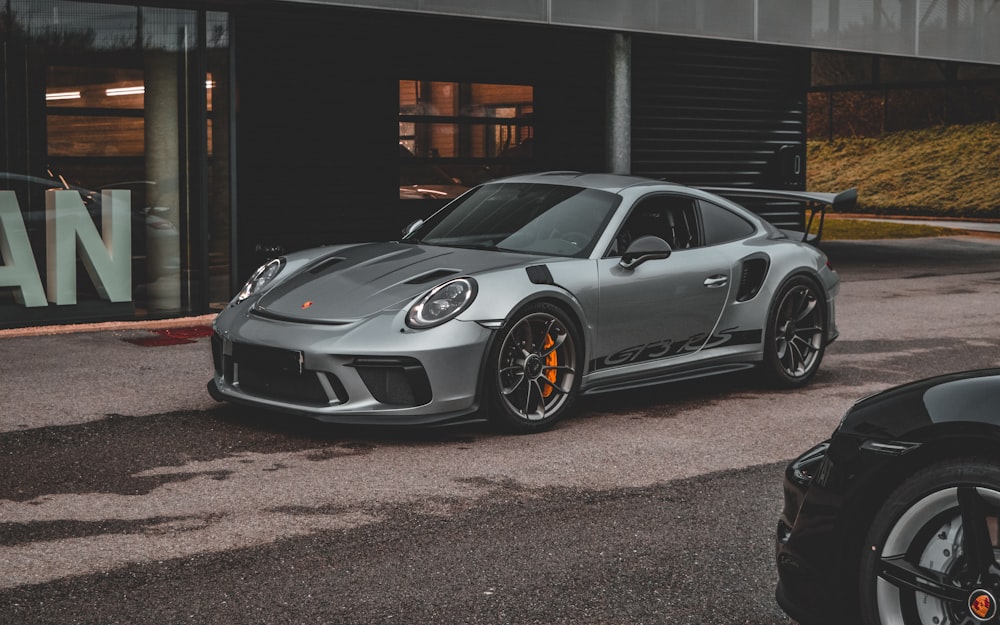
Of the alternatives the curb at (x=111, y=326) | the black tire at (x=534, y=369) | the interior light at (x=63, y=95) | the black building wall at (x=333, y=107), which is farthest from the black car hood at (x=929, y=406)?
the black building wall at (x=333, y=107)

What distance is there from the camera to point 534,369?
6.70 meters

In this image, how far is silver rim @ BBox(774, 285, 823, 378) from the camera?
8117mm

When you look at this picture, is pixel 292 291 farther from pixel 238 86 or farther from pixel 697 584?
pixel 238 86

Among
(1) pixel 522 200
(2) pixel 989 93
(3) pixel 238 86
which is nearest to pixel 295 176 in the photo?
(3) pixel 238 86

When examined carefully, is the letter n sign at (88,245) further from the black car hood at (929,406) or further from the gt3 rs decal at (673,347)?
the black car hood at (929,406)

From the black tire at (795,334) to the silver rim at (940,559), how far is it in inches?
189

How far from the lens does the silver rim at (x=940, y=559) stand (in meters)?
3.10

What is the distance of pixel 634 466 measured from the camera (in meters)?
6.04

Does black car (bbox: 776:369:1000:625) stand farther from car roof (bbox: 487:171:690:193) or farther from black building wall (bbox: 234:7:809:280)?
black building wall (bbox: 234:7:809:280)

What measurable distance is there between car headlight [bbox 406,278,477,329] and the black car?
3.13 meters

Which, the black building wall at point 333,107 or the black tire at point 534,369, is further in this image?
the black building wall at point 333,107

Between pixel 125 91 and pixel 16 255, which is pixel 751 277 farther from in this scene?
pixel 16 255

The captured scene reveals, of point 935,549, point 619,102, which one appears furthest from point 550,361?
point 619,102

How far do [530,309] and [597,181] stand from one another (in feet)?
4.86
